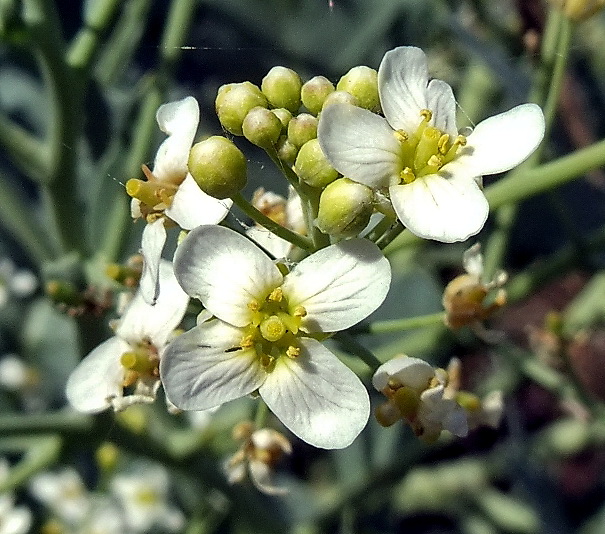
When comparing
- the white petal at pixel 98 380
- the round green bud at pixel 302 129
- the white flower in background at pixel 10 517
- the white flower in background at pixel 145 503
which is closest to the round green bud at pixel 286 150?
the round green bud at pixel 302 129

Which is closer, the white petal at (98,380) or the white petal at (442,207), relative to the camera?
the white petal at (442,207)

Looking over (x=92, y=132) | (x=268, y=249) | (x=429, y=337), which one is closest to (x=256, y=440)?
(x=268, y=249)

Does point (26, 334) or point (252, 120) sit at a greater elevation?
point (252, 120)

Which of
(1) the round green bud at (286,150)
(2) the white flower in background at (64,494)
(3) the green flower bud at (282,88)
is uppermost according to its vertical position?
(3) the green flower bud at (282,88)

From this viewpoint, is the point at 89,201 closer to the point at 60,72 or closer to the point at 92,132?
the point at 92,132

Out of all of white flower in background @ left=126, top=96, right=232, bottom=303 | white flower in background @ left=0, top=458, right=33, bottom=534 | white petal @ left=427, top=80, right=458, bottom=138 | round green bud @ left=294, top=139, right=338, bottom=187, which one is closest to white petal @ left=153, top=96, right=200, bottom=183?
white flower in background @ left=126, top=96, right=232, bottom=303

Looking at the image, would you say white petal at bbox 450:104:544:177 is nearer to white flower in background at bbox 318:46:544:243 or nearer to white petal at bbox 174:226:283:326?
white flower in background at bbox 318:46:544:243

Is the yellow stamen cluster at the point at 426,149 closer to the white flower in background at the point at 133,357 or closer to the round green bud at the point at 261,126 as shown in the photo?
the round green bud at the point at 261,126
